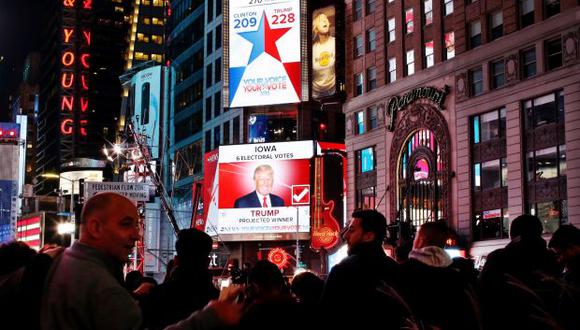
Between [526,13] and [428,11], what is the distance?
29.2 ft

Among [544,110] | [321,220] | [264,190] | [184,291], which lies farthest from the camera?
[264,190]

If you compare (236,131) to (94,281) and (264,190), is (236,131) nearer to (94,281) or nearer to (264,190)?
(264,190)

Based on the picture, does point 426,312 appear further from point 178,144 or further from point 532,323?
point 178,144

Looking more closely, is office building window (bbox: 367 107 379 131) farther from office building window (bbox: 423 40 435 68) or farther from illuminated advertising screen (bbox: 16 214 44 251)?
illuminated advertising screen (bbox: 16 214 44 251)

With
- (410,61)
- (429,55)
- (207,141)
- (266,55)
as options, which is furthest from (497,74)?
(207,141)

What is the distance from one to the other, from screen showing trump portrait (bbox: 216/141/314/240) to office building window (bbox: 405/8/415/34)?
16.0 meters

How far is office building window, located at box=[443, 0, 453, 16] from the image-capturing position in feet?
162

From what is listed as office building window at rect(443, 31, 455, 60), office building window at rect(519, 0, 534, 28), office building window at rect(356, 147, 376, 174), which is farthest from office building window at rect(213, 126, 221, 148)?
office building window at rect(519, 0, 534, 28)

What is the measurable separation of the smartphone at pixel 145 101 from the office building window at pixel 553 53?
201 feet

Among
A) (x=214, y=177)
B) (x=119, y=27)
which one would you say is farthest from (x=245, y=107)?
(x=119, y=27)

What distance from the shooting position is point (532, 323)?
7.27 m

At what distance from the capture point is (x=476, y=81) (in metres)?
47.5

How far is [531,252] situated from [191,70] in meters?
82.6

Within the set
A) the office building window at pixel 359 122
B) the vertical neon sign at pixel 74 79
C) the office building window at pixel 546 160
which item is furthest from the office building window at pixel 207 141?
the vertical neon sign at pixel 74 79
